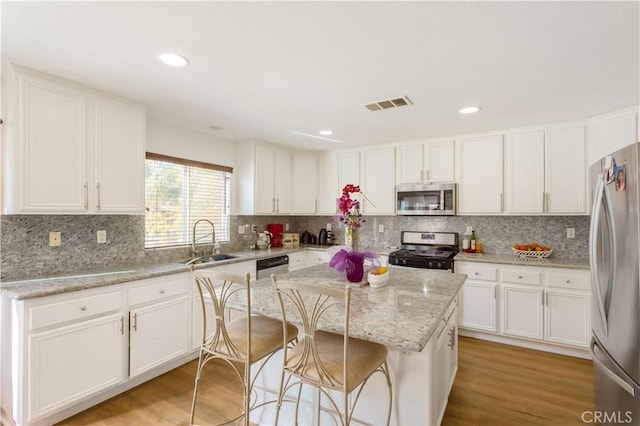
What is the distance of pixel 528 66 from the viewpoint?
6.40ft

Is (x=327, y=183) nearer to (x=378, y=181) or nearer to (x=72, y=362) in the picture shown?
(x=378, y=181)

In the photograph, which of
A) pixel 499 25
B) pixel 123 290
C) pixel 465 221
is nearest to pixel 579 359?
pixel 465 221

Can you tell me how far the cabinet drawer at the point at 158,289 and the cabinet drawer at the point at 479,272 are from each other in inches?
113

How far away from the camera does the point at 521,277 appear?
3.15 metres

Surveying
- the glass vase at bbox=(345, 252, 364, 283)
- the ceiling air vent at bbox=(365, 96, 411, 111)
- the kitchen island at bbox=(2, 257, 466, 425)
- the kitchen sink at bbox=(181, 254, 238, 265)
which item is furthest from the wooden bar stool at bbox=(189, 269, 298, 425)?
the ceiling air vent at bbox=(365, 96, 411, 111)

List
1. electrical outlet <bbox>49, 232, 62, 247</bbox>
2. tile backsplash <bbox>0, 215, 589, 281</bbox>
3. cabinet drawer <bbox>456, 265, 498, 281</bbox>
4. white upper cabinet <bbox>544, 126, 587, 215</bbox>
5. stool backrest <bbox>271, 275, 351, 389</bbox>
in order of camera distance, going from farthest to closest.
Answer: cabinet drawer <bbox>456, 265, 498, 281</bbox>, white upper cabinet <bbox>544, 126, 587, 215</bbox>, electrical outlet <bbox>49, 232, 62, 247</bbox>, tile backsplash <bbox>0, 215, 589, 281</bbox>, stool backrest <bbox>271, 275, 351, 389</bbox>

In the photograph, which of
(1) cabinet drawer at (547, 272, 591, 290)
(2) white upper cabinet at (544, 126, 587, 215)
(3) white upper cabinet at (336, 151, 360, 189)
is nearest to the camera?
(1) cabinet drawer at (547, 272, 591, 290)

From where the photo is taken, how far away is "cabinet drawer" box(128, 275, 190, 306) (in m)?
2.40

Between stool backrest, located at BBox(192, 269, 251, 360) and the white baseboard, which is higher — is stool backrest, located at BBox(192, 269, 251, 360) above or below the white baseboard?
above

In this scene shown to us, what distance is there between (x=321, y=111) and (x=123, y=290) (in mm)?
2216

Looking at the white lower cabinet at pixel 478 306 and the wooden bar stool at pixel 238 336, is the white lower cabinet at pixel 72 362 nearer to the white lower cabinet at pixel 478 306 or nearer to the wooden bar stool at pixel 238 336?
the wooden bar stool at pixel 238 336

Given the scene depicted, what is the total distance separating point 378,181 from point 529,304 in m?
2.20

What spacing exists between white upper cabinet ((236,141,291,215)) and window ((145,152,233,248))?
200mm

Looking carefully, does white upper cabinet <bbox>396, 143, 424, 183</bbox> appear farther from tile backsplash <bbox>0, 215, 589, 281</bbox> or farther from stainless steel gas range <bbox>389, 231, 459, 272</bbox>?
stainless steel gas range <bbox>389, 231, 459, 272</bbox>
